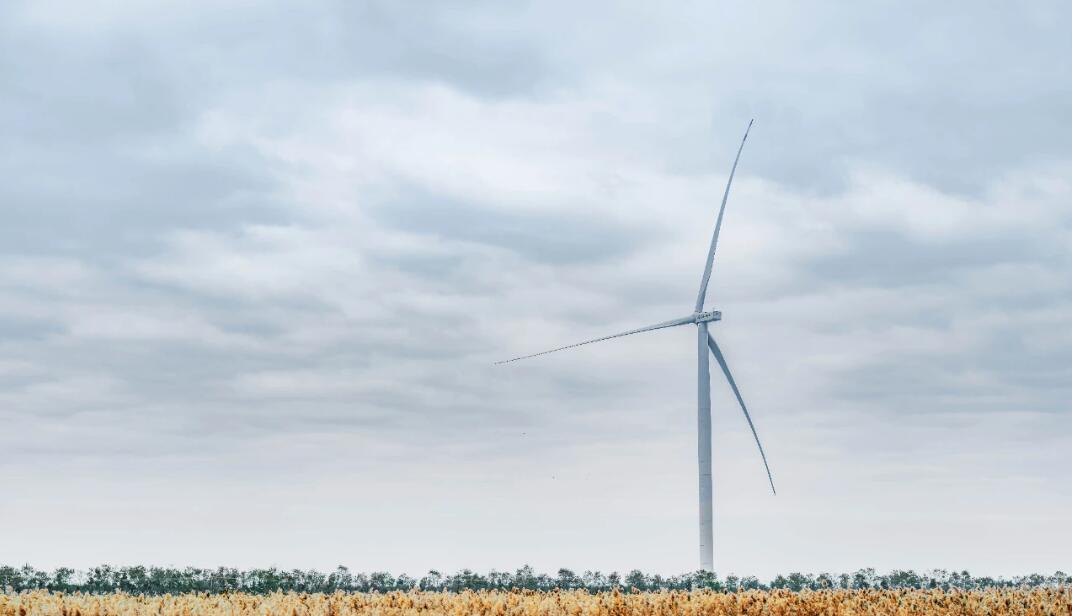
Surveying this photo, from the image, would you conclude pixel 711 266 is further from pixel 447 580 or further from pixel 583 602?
pixel 583 602

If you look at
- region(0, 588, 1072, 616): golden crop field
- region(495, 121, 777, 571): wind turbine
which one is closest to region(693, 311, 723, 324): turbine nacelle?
region(495, 121, 777, 571): wind turbine

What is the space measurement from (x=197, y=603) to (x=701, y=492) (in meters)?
51.9

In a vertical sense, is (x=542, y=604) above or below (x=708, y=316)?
below

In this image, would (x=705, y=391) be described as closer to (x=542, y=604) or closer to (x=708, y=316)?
(x=708, y=316)

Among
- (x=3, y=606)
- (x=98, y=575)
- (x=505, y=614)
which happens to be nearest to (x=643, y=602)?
(x=505, y=614)

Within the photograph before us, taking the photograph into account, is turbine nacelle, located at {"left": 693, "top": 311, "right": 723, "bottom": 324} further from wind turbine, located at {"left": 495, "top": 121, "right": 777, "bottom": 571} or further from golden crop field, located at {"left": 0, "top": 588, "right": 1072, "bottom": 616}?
golden crop field, located at {"left": 0, "top": 588, "right": 1072, "bottom": 616}

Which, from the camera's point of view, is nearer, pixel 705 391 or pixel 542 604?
pixel 542 604

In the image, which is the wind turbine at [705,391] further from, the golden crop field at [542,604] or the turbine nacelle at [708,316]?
the golden crop field at [542,604]

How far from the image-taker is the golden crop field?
38.2 metres

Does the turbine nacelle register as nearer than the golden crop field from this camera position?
No

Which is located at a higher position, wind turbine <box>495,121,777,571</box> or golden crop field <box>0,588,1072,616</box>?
wind turbine <box>495,121,777,571</box>

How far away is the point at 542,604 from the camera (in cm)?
4034

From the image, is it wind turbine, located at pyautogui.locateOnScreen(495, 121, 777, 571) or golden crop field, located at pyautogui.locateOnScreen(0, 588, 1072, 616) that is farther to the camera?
wind turbine, located at pyautogui.locateOnScreen(495, 121, 777, 571)

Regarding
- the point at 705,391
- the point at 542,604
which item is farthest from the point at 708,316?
the point at 542,604
